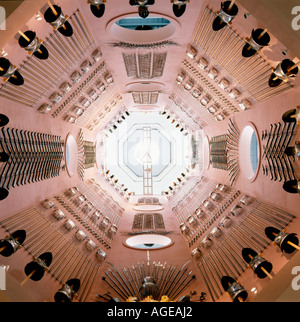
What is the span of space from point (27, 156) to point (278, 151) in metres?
5.95

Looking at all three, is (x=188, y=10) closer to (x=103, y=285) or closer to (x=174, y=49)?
(x=174, y=49)

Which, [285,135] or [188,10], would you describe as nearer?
[285,135]

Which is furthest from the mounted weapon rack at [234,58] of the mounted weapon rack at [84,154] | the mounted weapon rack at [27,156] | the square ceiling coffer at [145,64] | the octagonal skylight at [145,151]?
the octagonal skylight at [145,151]

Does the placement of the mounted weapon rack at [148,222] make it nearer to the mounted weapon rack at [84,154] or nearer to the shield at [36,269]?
the mounted weapon rack at [84,154]

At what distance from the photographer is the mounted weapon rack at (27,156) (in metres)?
5.64

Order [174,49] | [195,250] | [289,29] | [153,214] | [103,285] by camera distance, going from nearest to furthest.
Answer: [289,29] < [103,285] < [195,250] < [174,49] < [153,214]

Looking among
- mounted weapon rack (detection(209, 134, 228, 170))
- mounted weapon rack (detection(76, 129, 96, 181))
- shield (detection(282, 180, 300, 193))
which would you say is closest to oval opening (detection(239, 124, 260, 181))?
mounted weapon rack (detection(209, 134, 228, 170))

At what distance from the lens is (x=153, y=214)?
40.1ft

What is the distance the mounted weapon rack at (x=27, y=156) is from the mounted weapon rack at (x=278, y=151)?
5.77 m

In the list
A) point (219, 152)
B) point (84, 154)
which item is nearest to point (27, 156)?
point (84, 154)

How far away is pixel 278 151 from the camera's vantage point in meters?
6.03

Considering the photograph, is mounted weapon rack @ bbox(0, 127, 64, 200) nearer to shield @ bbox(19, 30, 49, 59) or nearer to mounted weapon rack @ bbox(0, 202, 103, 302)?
mounted weapon rack @ bbox(0, 202, 103, 302)
